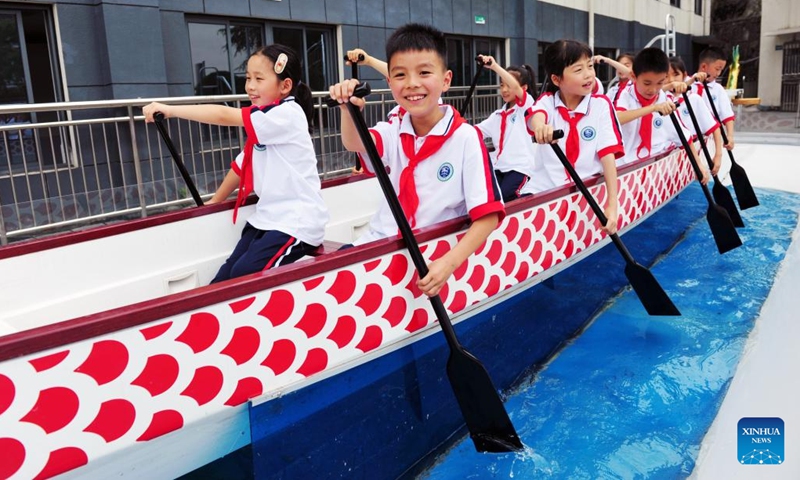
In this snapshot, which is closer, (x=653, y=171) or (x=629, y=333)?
(x=629, y=333)

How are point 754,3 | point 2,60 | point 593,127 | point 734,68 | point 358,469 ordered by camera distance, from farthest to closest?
1. point 754,3
2. point 734,68
3. point 2,60
4. point 593,127
5. point 358,469

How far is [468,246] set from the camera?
86.9 inches

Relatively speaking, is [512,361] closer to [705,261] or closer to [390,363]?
[390,363]

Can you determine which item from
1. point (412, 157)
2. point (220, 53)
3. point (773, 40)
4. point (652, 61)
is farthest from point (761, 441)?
point (773, 40)

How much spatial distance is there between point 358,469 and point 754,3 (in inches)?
1164

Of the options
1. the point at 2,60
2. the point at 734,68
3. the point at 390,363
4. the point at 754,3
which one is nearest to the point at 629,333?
the point at 390,363

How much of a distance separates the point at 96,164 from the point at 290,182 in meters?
3.29

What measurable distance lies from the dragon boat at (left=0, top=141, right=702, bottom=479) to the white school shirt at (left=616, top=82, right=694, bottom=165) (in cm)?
172

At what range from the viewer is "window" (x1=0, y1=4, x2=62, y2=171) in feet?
20.3

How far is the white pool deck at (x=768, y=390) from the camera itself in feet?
7.68

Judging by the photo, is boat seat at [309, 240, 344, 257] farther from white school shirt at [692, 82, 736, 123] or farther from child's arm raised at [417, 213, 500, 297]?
white school shirt at [692, 82, 736, 123]

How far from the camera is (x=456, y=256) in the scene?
2184 mm

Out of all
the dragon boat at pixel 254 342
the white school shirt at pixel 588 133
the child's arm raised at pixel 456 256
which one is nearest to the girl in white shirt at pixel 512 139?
the white school shirt at pixel 588 133

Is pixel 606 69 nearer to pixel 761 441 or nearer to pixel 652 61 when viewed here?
pixel 652 61
